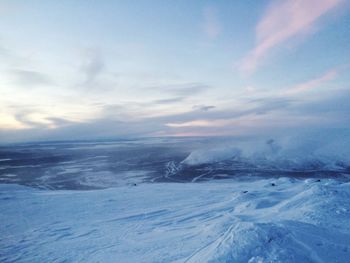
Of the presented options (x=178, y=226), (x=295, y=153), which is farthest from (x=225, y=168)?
(x=178, y=226)

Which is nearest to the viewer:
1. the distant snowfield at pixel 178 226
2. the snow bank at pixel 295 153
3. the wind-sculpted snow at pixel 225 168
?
the distant snowfield at pixel 178 226

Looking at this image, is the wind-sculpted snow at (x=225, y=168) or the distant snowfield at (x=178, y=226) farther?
the wind-sculpted snow at (x=225, y=168)

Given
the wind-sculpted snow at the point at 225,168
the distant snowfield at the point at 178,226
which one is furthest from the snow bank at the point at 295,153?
the distant snowfield at the point at 178,226

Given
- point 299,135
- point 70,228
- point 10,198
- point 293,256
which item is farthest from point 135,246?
point 299,135

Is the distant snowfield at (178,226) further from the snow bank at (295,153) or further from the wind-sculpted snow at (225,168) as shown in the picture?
the snow bank at (295,153)

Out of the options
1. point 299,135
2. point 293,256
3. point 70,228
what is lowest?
point 70,228

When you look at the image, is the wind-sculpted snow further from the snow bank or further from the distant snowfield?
the distant snowfield

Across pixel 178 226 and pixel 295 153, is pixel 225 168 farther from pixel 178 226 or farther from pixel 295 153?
pixel 178 226

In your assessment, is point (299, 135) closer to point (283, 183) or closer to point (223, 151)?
point (223, 151)

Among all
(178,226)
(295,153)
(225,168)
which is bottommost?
(178,226)
